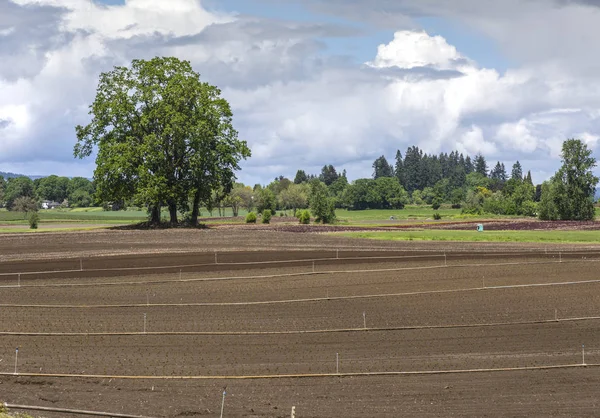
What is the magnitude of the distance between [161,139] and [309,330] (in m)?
51.1

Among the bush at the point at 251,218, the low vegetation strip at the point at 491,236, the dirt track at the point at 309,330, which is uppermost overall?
the bush at the point at 251,218

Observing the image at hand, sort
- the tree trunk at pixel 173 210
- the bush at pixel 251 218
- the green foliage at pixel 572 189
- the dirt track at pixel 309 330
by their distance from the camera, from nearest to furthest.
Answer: the dirt track at pixel 309 330 → the tree trunk at pixel 173 210 → the bush at pixel 251 218 → the green foliage at pixel 572 189

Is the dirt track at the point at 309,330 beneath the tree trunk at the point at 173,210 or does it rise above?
beneath

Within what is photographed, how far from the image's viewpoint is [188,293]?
4297 centimetres

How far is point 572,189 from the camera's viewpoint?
409ft

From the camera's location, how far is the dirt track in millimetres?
26094

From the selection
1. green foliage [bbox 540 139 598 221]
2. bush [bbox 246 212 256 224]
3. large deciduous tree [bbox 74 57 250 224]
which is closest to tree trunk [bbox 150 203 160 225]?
large deciduous tree [bbox 74 57 250 224]

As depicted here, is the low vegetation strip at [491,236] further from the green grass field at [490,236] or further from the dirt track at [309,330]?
the dirt track at [309,330]

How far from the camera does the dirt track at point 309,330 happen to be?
26.1 meters

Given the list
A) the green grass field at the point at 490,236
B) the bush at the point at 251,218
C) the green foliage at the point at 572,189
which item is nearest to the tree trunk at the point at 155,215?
the bush at the point at 251,218

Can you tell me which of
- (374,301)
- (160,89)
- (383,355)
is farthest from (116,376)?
(160,89)

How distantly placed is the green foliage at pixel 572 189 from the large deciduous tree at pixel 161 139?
5811cm

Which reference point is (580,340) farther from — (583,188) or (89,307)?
(583,188)

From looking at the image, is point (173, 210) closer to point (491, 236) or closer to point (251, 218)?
point (251, 218)
